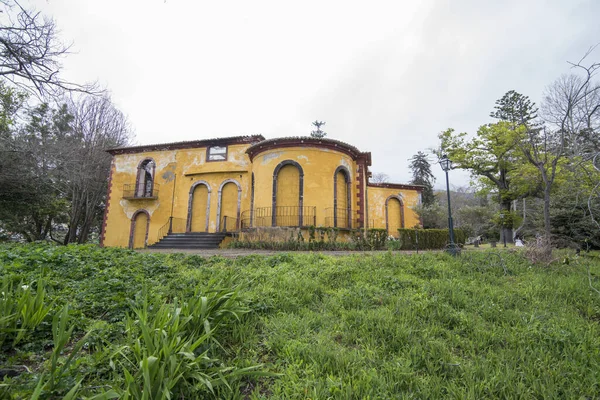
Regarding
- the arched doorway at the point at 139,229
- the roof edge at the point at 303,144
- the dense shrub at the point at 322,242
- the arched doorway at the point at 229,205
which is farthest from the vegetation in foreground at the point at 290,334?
the arched doorway at the point at 139,229

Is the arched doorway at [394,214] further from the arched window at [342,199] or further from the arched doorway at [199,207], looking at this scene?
the arched doorway at [199,207]

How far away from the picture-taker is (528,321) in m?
3.39

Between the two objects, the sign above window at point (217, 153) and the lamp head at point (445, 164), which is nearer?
the lamp head at point (445, 164)

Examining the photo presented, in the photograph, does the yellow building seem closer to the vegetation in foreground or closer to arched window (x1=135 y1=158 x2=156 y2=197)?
arched window (x1=135 y1=158 x2=156 y2=197)

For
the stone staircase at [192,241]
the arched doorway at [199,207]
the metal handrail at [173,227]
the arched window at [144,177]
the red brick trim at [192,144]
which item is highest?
the red brick trim at [192,144]

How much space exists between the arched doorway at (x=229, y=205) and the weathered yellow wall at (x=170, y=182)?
127 millimetres

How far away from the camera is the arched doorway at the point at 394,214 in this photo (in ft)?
61.7

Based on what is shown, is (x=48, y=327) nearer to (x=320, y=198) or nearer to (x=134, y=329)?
(x=134, y=329)

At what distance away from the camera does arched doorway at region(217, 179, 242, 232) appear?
15.7 m

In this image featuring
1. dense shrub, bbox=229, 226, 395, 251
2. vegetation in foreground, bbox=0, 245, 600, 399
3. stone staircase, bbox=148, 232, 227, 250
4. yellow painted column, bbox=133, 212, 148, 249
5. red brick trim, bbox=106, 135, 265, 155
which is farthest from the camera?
yellow painted column, bbox=133, 212, 148, 249

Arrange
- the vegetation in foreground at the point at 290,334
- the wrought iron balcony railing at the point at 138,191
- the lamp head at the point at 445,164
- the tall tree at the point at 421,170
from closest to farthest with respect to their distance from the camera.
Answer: the vegetation in foreground at the point at 290,334
the lamp head at the point at 445,164
the wrought iron balcony railing at the point at 138,191
the tall tree at the point at 421,170

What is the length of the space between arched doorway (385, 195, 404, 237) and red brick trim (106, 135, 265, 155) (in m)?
9.50

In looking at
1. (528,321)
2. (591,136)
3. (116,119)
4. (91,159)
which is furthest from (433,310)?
(116,119)

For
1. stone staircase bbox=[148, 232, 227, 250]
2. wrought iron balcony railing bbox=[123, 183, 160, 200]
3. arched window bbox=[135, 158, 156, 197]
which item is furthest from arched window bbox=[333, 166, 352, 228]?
arched window bbox=[135, 158, 156, 197]
